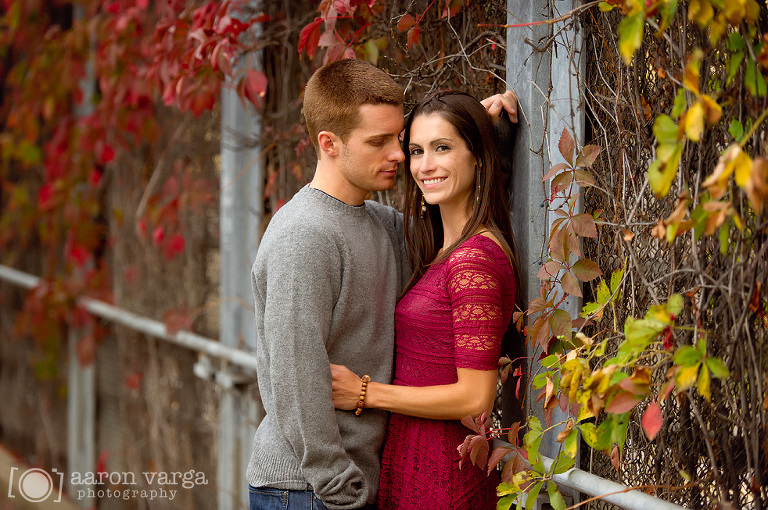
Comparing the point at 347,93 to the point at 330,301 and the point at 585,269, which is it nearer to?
the point at 330,301

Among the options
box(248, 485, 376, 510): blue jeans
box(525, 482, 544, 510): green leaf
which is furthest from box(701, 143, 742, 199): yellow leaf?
box(248, 485, 376, 510): blue jeans

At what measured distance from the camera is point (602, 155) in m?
1.92

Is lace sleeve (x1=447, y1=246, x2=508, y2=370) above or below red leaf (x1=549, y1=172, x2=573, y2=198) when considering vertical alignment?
below

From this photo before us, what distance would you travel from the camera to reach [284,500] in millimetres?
2096

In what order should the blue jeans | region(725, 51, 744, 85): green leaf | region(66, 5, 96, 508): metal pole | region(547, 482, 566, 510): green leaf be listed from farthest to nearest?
region(66, 5, 96, 508): metal pole < the blue jeans < region(547, 482, 566, 510): green leaf < region(725, 51, 744, 85): green leaf

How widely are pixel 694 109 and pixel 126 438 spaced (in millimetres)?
4298

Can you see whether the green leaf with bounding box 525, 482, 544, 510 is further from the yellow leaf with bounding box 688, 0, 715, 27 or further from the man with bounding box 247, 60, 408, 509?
the yellow leaf with bounding box 688, 0, 715, 27

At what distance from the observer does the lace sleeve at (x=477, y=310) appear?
1948mm

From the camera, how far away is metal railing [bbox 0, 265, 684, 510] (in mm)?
1727

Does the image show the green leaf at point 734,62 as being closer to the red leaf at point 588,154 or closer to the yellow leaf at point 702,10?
the yellow leaf at point 702,10

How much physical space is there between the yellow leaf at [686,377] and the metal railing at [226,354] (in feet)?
1.39

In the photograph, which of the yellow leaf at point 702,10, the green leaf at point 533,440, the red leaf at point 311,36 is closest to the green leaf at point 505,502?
the green leaf at point 533,440

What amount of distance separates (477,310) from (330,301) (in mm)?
398

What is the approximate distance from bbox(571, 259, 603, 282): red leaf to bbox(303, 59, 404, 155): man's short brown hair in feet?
2.30
